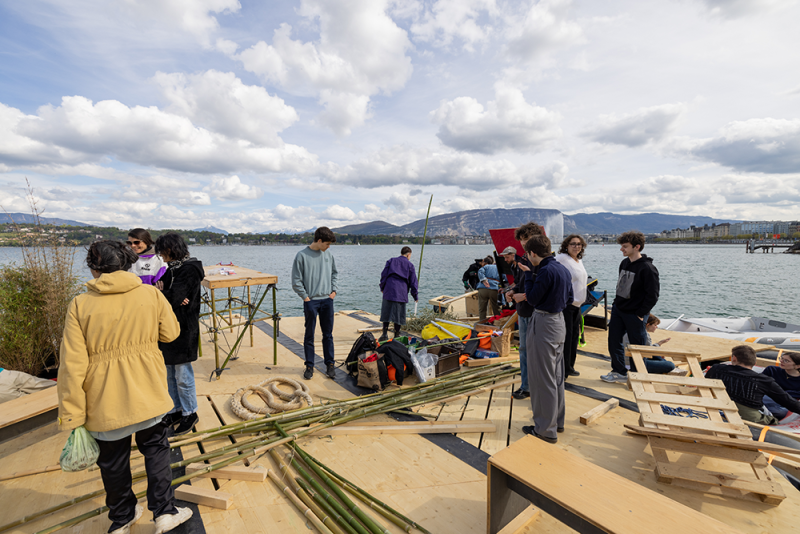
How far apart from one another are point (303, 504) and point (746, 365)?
456 cm

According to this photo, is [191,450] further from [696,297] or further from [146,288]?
[696,297]

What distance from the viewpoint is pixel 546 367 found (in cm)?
321

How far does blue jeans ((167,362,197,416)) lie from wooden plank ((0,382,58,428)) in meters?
1.02

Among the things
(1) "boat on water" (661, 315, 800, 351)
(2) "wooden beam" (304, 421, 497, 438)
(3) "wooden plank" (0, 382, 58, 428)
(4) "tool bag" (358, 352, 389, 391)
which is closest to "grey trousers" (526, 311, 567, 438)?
(2) "wooden beam" (304, 421, 497, 438)

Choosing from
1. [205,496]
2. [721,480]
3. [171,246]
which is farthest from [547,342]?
[171,246]

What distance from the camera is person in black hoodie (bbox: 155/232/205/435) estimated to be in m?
3.25

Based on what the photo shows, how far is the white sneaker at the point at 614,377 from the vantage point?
15.0ft

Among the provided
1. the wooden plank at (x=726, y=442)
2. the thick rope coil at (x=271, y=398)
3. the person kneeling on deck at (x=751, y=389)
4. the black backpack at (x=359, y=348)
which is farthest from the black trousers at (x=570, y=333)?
the thick rope coil at (x=271, y=398)

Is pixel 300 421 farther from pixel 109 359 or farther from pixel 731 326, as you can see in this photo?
pixel 731 326

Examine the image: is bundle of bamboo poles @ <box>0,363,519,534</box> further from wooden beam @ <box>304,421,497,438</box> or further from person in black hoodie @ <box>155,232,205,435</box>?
person in black hoodie @ <box>155,232,205,435</box>

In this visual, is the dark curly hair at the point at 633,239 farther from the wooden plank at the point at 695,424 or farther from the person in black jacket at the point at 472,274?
the person in black jacket at the point at 472,274

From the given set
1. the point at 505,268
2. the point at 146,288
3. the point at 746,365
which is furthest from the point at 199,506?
the point at 505,268

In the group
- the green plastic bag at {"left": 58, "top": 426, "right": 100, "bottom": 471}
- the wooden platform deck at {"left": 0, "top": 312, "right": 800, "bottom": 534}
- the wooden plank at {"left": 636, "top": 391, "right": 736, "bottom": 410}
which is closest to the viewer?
the green plastic bag at {"left": 58, "top": 426, "right": 100, "bottom": 471}

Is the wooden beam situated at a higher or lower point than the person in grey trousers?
lower
